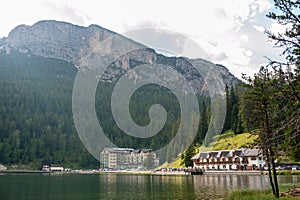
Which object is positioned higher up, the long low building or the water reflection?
the long low building

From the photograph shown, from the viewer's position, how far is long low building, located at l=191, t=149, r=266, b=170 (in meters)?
95.4

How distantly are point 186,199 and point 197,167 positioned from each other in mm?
72450

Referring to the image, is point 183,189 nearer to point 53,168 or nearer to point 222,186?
point 222,186

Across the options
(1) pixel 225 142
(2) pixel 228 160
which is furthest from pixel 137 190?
(1) pixel 225 142

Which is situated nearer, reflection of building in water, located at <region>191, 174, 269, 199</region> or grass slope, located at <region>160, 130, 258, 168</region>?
reflection of building in water, located at <region>191, 174, 269, 199</region>

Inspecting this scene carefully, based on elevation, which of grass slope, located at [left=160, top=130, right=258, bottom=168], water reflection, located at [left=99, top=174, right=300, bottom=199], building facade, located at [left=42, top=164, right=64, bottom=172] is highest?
grass slope, located at [left=160, top=130, right=258, bottom=168]

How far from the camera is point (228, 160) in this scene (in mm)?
99500

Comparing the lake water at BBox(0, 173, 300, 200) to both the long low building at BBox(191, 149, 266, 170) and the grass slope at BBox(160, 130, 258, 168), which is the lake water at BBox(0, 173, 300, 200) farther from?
the grass slope at BBox(160, 130, 258, 168)

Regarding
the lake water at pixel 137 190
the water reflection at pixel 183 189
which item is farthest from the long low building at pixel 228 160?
the water reflection at pixel 183 189

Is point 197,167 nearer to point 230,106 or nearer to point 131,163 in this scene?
→ point 230,106

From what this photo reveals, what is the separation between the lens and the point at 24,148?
626ft

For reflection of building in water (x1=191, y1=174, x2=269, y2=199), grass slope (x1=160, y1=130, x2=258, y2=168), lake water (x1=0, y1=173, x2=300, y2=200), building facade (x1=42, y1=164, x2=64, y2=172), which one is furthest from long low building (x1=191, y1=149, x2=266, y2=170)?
building facade (x1=42, y1=164, x2=64, y2=172)

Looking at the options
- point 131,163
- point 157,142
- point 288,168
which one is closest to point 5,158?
point 131,163

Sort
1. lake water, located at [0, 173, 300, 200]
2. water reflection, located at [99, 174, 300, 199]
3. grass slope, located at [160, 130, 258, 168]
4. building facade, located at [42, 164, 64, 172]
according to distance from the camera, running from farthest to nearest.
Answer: building facade, located at [42, 164, 64, 172], grass slope, located at [160, 130, 258, 168], lake water, located at [0, 173, 300, 200], water reflection, located at [99, 174, 300, 199]
